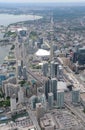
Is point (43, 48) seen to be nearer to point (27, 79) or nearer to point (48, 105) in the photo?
point (27, 79)

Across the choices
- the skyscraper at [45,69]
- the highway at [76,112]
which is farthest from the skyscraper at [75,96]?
the skyscraper at [45,69]

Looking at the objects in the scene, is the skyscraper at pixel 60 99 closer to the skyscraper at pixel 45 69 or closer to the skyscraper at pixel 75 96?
the skyscraper at pixel 75 96

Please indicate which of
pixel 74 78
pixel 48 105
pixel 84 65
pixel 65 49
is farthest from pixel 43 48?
pixel 48 105

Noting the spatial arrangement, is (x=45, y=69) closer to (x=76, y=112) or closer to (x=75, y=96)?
(x=75, y=96)

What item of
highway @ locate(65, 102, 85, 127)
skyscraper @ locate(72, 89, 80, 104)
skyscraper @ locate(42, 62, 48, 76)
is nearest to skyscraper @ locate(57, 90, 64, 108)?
highway @ locate(65, 102, 85, 127)

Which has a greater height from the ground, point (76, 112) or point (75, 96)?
point (75, 96)

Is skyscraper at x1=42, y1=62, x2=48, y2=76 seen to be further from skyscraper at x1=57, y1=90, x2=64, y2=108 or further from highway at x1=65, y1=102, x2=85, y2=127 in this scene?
highway at x1=65, y1=102, x2=85, y2=127

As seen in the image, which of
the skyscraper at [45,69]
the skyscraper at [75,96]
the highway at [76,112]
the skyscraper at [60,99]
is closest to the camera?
the highway at [76,112]

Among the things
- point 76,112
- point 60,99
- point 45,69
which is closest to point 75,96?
point 60,99

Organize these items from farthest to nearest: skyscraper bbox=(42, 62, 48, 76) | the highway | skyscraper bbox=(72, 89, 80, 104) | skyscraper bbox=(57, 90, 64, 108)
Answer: skyscraper bbox=(42, 62, 48, 76) → skyscraper bbox=(72, 89, 80, 104) → skyscraper bbox=(57, 90, 64, 108) → the highway

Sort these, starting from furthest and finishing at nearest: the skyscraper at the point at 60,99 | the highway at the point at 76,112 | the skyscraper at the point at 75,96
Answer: the skyscraper at the point at 75,96
the skyscraper at the point at 60,99
the highway at the point at 76,112

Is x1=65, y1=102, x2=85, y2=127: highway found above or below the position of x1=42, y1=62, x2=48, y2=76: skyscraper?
below
